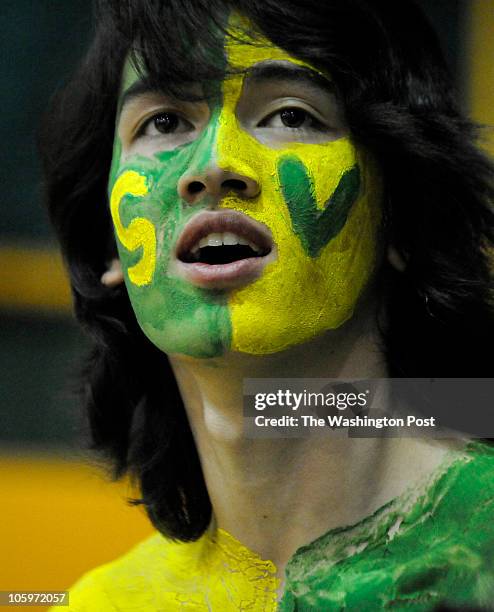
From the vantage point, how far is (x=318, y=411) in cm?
217

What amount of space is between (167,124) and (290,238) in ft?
1.21

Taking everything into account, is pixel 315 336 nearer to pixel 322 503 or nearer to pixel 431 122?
pixel 322 503

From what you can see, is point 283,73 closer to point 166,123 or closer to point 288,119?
Result: point 288,119

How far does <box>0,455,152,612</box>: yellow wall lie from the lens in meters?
3.88

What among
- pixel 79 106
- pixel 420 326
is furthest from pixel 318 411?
pixel 79 106

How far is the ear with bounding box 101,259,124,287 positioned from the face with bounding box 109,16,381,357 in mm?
237

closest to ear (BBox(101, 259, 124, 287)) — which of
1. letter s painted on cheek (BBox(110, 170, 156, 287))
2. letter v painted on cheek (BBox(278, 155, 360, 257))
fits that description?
letter s painted on cheek (BBox(110, 170, 156, 287))

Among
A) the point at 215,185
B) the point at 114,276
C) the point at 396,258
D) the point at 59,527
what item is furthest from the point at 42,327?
the point at 215,185

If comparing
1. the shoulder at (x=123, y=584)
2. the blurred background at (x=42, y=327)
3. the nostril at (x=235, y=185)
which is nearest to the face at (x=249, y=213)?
the nostril at (x=235, y=185)

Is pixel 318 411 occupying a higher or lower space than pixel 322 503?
higher

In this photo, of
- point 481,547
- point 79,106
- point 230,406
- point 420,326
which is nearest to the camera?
point 481,547

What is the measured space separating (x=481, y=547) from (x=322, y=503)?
323 mm

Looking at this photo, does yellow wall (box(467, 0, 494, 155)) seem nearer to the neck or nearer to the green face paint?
the neck

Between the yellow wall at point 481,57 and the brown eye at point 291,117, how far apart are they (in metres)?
2.10
